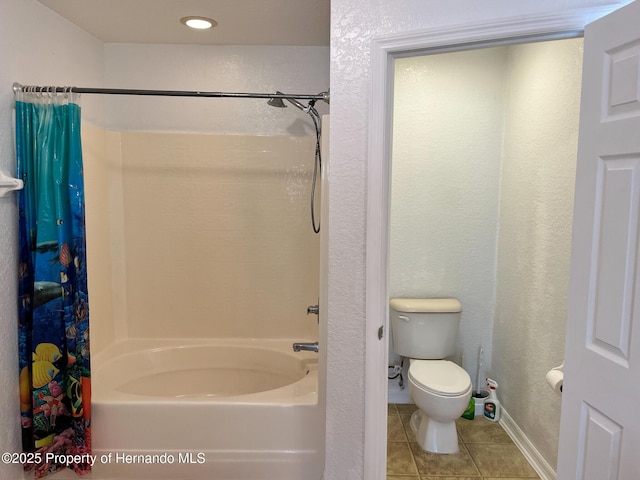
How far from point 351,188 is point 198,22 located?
145 centimetres

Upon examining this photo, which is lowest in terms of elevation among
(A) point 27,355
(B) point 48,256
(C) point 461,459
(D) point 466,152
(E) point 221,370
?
(C) point 461,459

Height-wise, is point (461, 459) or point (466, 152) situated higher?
point (466, 152)

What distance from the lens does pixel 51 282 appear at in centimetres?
207

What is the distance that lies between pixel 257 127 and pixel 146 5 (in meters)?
0.92

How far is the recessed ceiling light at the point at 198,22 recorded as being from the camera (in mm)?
2416

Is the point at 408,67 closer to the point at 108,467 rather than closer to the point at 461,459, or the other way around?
the point at 461,459

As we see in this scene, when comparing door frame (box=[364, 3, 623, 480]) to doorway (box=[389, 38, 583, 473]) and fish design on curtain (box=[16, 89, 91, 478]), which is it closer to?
doorway (box=[389, 38, 583, 473])

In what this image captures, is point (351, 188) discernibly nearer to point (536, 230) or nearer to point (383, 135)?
point (383, 135)

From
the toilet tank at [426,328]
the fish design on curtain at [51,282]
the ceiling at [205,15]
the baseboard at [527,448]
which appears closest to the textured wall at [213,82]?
the ceiling at [205,15]

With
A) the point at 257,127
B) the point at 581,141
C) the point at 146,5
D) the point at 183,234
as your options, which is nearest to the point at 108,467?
the point at 183,234

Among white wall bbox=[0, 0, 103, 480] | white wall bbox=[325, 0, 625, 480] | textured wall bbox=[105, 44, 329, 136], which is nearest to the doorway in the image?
textured wall bbox=[105, 44, 329, 136]

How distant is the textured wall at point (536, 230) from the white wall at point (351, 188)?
989 millimetres

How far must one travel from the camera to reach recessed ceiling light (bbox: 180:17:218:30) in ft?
7.93

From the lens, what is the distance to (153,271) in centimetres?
297
